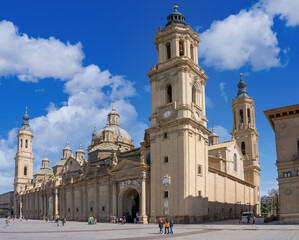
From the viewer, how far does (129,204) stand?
53438 millimetres

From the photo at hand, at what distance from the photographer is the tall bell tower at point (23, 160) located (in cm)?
10906

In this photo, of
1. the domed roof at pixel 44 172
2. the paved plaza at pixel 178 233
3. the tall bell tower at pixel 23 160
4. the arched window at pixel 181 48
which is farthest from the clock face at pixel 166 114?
the tall bell tower at pixel 23 160

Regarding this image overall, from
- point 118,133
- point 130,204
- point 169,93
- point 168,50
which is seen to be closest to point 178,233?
point 169,93

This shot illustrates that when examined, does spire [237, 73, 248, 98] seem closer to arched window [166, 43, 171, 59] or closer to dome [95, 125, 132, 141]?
dome [95, 125, 132, 141]

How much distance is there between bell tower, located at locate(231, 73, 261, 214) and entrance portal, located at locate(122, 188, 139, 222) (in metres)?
31.0

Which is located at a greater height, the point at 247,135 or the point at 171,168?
the point at 247,135

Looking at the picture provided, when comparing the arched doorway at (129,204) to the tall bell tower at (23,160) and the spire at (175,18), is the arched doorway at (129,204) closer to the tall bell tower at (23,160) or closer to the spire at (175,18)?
the spire at (175,18)

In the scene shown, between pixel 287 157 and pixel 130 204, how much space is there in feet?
84.9

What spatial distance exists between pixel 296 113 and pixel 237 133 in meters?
42.0

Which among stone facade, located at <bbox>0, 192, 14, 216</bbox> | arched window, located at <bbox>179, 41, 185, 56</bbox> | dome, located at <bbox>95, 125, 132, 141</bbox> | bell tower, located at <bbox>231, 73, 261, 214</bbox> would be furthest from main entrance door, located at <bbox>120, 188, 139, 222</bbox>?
stone facade, located at <bbox>0, 192, 14, 216</bbox>

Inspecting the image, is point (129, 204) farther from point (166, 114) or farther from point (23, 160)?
point (23, 160)

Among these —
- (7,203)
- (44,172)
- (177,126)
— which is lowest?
(7,203)

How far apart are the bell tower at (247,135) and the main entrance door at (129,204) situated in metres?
31.0

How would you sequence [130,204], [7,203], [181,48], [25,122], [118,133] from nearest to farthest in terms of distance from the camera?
[181,48]
[130,204]
[118,133]
[25,122]
[7,203]
